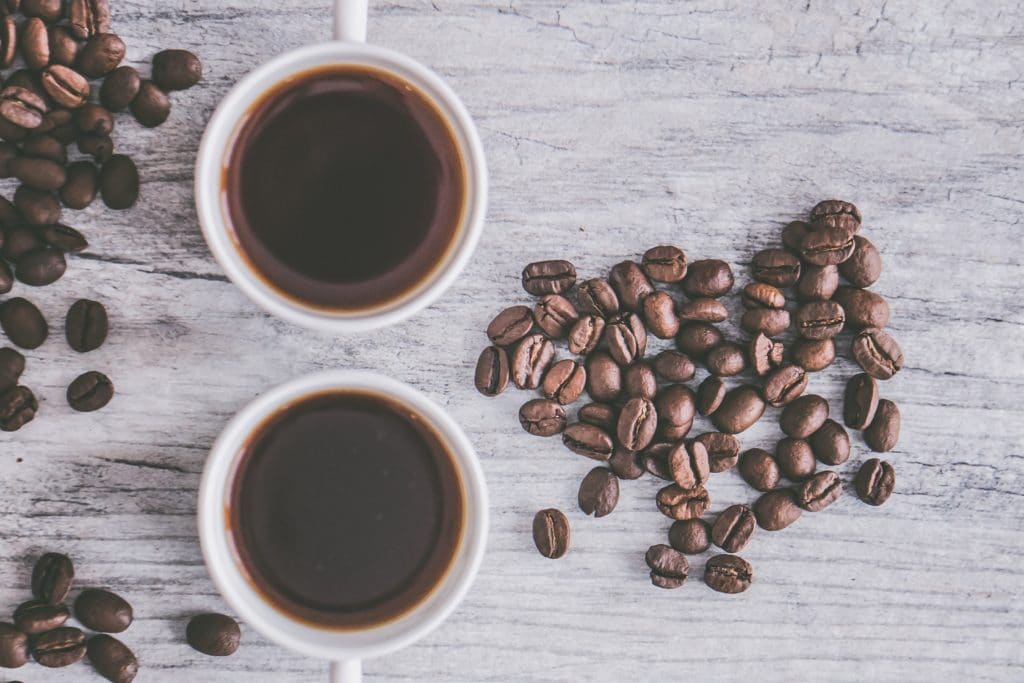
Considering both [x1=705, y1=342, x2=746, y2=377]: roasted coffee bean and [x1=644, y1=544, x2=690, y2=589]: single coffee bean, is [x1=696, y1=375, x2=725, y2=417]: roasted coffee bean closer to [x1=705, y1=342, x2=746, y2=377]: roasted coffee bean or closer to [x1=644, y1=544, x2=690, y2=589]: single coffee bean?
[x1=705, y1=342, x2=746, y2=377]: roasted coffee bean

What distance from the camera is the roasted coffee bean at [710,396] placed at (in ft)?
4.10

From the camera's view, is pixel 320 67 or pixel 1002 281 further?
pixel 1002 281

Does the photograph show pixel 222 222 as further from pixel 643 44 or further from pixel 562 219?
pixel 643 44

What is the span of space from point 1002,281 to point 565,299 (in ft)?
2.07

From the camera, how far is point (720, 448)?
1261 mm

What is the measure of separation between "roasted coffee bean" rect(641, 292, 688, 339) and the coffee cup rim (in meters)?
0.30

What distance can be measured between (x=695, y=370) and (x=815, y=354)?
0.16m

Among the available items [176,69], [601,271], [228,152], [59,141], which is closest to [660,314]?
[601,271]

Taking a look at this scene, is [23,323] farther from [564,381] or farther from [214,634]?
[564,381]

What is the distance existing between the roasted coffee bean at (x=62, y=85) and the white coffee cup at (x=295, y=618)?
0.49 meters

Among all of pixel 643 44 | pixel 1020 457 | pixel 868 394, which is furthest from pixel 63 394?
pixel 1020 457

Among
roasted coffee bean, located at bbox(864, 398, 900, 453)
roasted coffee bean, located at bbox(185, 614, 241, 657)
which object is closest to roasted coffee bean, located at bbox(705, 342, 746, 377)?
roasted coffee bean, located at bbox(864, 398, 900, 453)

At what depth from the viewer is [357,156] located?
110cm

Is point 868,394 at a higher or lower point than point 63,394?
higher
